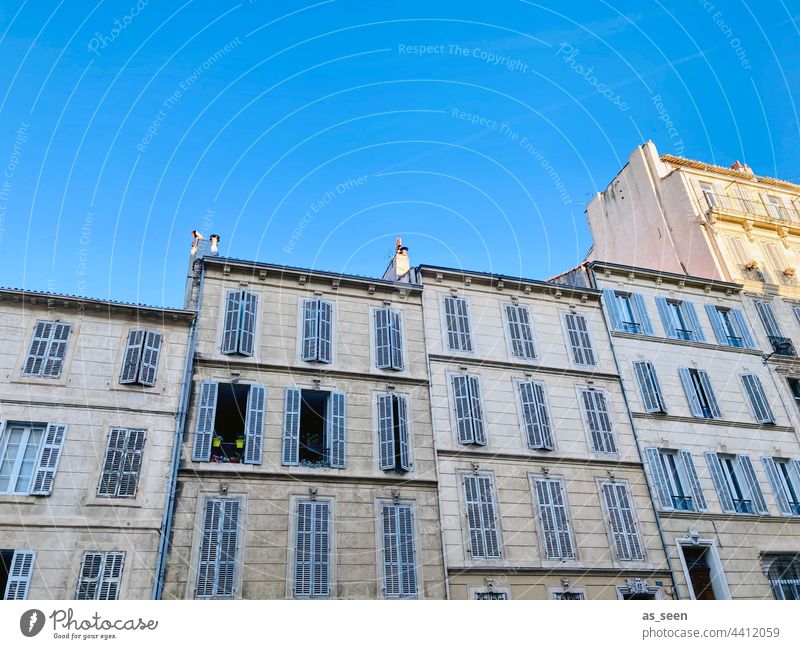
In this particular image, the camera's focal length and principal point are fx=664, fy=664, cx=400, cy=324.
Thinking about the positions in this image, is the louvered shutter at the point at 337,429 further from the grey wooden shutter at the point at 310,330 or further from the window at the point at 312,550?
the grey wooden shutter at the point at 310,330

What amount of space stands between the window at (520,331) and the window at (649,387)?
375 cm

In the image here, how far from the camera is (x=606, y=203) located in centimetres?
3381

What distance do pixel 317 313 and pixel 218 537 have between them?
7.04m

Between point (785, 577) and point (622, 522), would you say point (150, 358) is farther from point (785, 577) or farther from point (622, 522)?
point (785, 577)

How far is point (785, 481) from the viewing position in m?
21.5

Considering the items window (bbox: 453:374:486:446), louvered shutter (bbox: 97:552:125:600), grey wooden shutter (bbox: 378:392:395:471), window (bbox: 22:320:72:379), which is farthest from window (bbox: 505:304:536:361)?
window (bbox: 22:320:72:379)

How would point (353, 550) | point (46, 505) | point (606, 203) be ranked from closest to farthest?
point (46, 505) < point (353, 550) < point (606, 203)

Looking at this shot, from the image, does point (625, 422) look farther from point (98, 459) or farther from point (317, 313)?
point (98, 459)

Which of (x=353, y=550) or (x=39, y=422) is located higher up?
(x=39, y=422)

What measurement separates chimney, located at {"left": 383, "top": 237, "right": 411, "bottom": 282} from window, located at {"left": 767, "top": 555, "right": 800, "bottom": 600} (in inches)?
574

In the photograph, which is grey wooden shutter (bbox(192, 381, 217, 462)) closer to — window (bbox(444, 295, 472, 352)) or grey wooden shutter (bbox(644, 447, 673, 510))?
window (bbox(444, 295, 472, 352))

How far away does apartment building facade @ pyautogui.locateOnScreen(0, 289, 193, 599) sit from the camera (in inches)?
568

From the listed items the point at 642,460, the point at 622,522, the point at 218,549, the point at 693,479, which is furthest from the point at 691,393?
the point at 218,549

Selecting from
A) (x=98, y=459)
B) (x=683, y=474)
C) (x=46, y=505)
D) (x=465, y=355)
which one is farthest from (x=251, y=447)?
(x=683, y=474)
